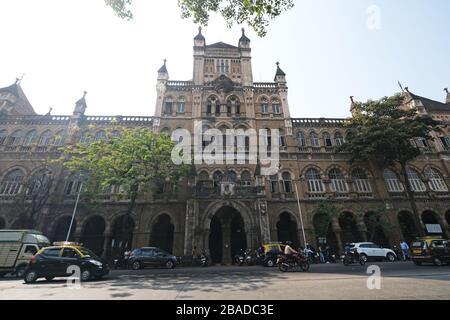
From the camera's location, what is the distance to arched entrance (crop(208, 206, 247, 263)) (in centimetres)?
1979

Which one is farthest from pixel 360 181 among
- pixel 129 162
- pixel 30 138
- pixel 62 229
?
pixel 30 138

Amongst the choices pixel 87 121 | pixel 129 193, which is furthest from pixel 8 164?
pixel 129 193

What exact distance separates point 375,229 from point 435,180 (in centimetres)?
1016

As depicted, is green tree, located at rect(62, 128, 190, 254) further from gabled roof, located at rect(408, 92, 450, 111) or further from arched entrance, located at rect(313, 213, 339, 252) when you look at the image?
gabled roof, located at rect(408, 92, 450, 111)

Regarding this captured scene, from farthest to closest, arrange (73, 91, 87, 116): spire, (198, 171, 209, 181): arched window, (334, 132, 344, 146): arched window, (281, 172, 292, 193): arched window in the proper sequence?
(334, 132, 344, 146): arched window → (73, 91, 87, 116): spire → (281, 172, 292, 193): arched window → (198, 171, 209, 181): arched window

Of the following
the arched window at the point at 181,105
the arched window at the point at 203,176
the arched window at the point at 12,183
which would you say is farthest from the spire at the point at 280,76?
the arched window at the point at 12,183

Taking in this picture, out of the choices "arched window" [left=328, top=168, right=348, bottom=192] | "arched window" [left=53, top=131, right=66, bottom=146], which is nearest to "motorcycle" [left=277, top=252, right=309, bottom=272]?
"arched window" [left=328, top=168, right=348, bottom=192]

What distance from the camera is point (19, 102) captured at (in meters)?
27.7

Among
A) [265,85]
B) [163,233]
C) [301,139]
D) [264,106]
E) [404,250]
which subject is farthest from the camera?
[265,85]

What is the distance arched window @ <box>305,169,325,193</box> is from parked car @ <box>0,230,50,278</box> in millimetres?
24284

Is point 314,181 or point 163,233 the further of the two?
point 314,181

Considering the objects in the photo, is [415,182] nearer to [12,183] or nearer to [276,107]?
[276,107]

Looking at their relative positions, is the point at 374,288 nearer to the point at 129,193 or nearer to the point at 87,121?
the point at 129,193

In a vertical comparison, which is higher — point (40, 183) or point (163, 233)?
point (40, 183)
